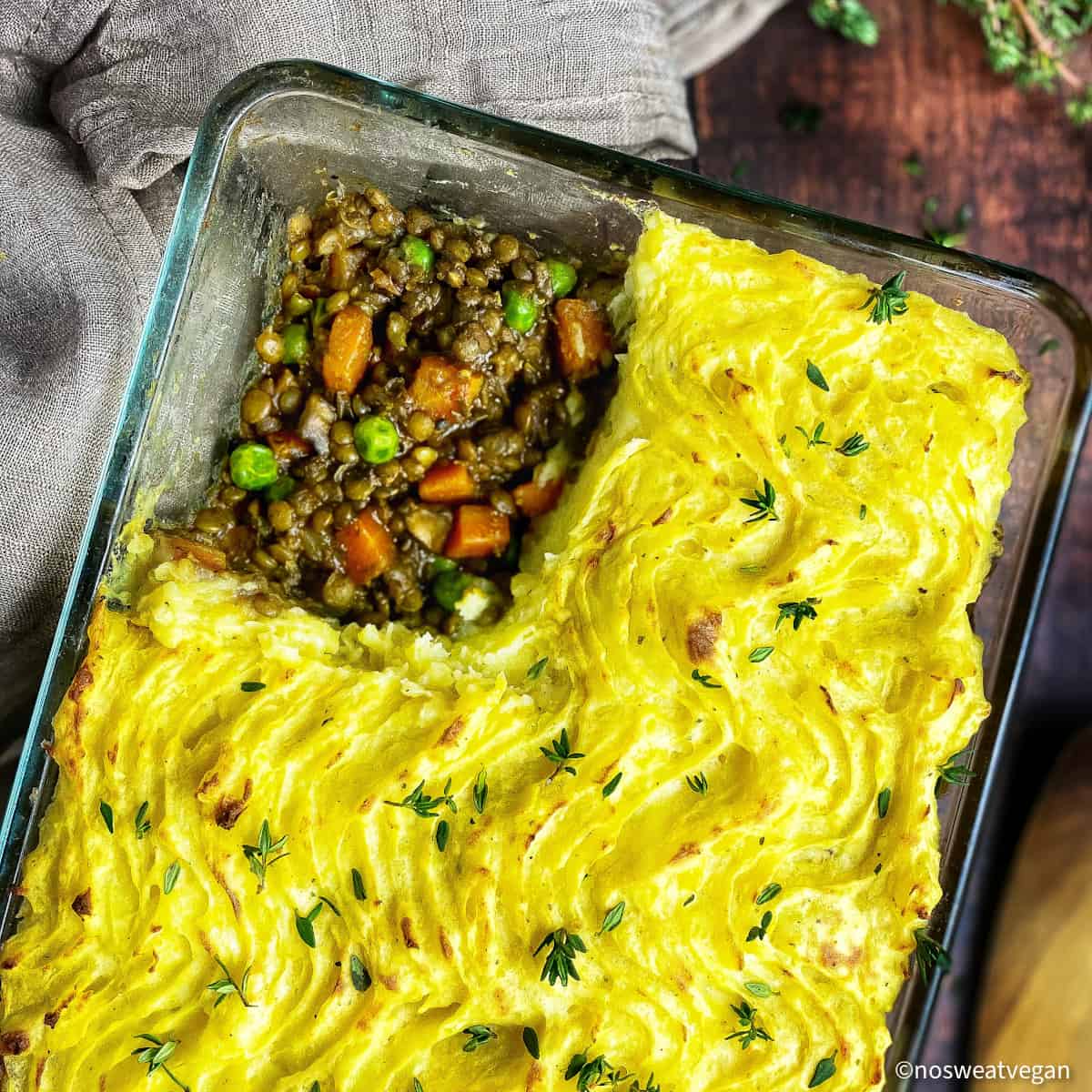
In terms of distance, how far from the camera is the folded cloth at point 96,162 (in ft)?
10.2

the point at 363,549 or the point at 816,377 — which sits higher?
A: the point at 816,377

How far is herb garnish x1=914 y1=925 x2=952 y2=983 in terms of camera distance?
8.82 feet

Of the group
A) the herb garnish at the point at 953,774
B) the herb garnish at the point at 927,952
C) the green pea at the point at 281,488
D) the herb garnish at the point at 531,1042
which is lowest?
the herb garnish at the point at 531,1042

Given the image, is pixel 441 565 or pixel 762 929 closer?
pixel 762 929

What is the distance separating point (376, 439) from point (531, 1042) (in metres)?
1.54

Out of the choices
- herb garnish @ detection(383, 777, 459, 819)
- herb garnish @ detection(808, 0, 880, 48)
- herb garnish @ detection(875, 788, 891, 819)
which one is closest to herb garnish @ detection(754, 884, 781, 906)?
herb garnish @ detection(875, 788, 891, 819)

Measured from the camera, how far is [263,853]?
252cm

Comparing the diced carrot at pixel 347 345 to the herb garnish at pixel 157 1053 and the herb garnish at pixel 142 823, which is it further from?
the herb garnish at pixel 157 1053

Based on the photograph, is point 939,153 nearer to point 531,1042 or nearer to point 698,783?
point 698,783

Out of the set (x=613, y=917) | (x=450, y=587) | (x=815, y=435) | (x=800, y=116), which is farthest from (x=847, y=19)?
(x=613, y=917)

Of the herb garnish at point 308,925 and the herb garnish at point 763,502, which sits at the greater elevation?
the herb garnish at point 763,502

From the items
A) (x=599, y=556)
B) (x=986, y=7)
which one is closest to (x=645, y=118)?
(x=986, y=7)

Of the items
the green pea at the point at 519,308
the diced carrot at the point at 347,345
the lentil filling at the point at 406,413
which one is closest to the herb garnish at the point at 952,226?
the lentil filling at the point at 406,413

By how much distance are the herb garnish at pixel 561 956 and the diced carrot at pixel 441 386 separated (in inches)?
53.4
